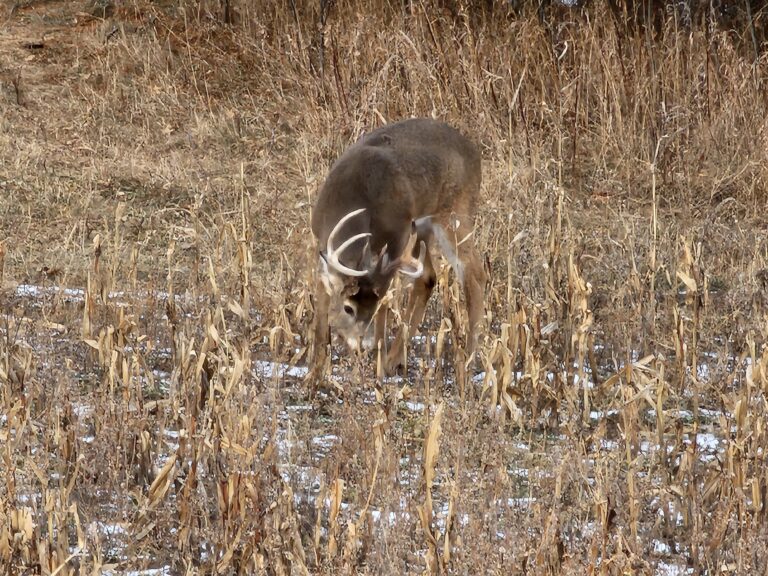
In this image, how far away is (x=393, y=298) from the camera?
716 centimetres

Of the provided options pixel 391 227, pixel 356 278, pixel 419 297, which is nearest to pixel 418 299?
pixel 419 297

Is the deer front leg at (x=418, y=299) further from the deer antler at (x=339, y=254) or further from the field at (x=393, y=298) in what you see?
the deer antler at (x=339, y=254)

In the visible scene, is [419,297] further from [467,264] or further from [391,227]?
[391,227]

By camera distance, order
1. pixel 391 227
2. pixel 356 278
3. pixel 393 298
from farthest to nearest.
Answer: pixel 391 227 < pixel 356 278 < pixel 393 298

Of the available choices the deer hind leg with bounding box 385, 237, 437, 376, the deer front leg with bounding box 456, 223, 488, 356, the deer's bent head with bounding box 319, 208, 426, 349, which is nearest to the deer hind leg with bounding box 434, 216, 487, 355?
the deer front leg with bounding box 456, 223, 488, 356

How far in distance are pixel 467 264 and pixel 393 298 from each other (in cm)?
101

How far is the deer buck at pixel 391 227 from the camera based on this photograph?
288 inches

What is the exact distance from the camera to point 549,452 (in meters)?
6.01

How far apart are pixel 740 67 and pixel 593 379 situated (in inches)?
212

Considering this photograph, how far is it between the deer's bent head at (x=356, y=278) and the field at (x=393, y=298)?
0.20 m

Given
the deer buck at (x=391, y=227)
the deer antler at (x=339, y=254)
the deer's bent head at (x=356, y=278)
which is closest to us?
the deer antler at (x=339, y=254)

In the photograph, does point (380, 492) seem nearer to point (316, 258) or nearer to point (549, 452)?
point (549, 452)

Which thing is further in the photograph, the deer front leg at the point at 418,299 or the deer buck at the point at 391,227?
the deer front leg at the point at 418,299

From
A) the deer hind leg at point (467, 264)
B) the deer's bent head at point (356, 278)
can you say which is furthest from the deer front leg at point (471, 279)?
the deer's bent head at point (356, 278)
